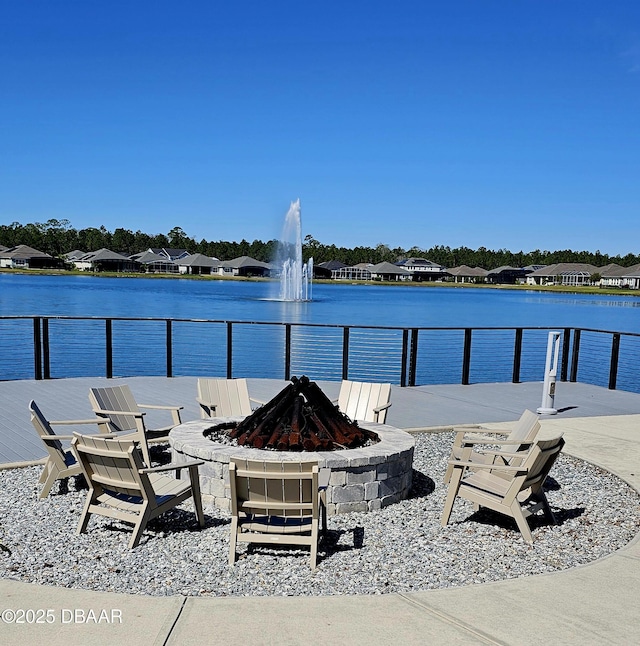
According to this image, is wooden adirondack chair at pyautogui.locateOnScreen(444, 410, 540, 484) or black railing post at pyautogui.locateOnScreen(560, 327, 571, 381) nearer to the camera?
wooden adirondack chair at pyautogui.locateOnScreen(444, 410, 540, 484)

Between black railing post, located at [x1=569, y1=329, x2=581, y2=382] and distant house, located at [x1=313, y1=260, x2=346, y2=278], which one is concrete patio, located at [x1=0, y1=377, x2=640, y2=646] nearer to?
black railing post, located at [x1=569, y1=329, x2=581, y2=382]

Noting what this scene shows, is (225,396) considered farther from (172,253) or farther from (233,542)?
(172,253)

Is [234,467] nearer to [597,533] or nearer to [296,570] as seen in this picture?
[296,570]

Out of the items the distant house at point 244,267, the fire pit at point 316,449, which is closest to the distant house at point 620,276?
the distant house at point 244,267

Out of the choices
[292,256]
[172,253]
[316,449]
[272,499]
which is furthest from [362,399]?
[172,253]

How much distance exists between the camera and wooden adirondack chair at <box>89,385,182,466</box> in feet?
22.7

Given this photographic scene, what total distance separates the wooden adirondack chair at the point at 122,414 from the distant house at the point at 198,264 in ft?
368

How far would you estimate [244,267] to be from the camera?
115 metres

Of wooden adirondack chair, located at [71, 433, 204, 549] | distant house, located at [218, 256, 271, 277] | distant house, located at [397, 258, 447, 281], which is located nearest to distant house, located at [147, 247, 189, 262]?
distant house, located at [218, 256, 271, 277]

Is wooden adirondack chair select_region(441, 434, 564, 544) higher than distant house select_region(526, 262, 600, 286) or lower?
higher

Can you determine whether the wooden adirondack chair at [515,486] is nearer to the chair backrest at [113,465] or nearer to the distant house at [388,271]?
the chair backrest at [113,465]

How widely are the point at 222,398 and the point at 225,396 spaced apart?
0.14ft

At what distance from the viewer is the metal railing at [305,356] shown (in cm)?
1499

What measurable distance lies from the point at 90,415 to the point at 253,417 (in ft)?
12.4
